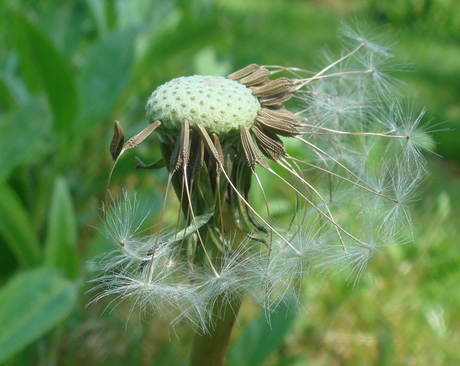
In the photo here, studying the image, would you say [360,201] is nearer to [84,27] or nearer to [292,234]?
[292,234]

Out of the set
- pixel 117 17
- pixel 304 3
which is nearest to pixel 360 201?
pixel 117 17

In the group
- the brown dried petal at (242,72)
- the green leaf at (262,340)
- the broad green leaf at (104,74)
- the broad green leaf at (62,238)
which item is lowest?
the green leaf at (262,340)

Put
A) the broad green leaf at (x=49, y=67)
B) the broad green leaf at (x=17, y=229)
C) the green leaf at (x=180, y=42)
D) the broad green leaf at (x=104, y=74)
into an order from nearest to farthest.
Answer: the broad green leaf at (x=17, y=229) → the broad green leaf at (x=49, y=67) → the broad green leaf at (x=104, y=74) → the green leaf at (x=180, y=42)

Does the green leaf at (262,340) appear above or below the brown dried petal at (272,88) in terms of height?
below

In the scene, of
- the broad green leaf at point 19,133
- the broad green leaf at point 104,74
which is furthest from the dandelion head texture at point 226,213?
the broad green leaf at point 104,74

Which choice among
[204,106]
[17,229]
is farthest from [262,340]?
[204,106]

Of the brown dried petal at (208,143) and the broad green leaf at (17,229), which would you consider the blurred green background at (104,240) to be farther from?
the brown dried petal at (208,143)

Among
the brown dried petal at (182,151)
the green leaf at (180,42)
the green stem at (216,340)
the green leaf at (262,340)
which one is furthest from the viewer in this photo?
the green leaf at (180,42)

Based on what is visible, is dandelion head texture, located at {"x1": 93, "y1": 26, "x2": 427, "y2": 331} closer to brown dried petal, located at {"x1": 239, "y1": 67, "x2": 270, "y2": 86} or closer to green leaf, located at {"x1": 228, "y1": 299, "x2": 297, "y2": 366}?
brown dried petal, located at {"x1": 239, "y1": 67, "x2": 270, "y2": 86}
